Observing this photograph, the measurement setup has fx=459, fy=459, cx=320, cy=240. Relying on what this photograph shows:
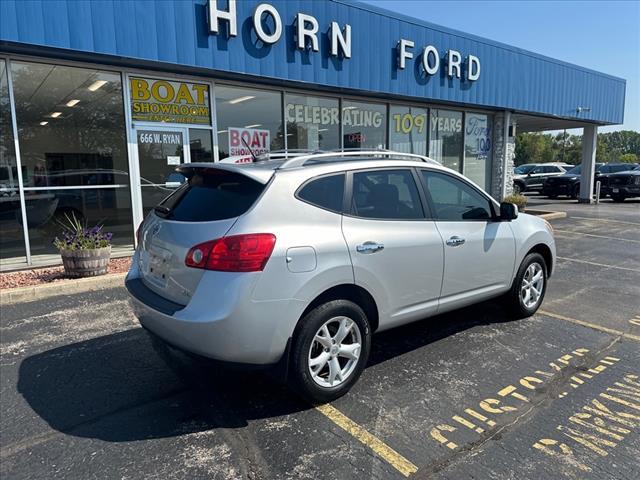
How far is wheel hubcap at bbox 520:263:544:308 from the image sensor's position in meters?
4.85

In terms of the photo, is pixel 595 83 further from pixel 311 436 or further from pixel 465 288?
pixel 311 436

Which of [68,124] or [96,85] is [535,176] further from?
[68,124]

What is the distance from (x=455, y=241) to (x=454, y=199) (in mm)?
464

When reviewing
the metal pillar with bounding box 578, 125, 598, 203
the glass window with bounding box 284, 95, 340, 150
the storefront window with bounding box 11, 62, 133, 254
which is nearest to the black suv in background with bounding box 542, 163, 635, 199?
the metal pillar with bounding box 578, 125, 598, 203

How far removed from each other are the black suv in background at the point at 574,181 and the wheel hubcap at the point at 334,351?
2224 centimetres

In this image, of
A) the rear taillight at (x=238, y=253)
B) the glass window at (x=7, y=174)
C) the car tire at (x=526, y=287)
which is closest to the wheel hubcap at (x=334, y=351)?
the rear taillight at (x=238, y=253)

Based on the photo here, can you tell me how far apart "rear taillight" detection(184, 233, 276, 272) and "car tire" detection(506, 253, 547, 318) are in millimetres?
2997

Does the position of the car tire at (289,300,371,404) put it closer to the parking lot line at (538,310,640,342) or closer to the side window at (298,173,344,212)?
the side window at (298,173,344,212)

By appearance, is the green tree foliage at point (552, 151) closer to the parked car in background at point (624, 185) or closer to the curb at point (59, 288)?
the parked car in background at point (624, 185)

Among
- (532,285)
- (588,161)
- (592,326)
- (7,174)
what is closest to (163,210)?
(532,285)

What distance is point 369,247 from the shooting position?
333 cm

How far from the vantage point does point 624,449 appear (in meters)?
2.72

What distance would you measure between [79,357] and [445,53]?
34.9 feet

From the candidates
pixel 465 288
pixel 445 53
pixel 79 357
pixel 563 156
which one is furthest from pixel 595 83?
pixel 563 156
